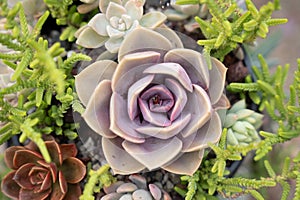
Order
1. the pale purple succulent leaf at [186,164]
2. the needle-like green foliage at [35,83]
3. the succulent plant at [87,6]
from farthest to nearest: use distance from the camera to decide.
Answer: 1. the succulent plant at [87,6]
2. the pale purple succulent leaf at [186,164]
3. the needle-like green foliage at [35,83]

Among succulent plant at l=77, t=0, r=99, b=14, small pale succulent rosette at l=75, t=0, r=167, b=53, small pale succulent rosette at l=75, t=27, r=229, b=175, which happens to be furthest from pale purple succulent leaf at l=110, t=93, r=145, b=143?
succulent plant at l=77, t=0, r=99, b=14

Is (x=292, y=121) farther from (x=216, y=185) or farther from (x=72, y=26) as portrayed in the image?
(x=72, y=26)

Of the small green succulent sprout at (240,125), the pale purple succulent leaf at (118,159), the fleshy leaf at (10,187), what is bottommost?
the fleshy leaf at (10,187)

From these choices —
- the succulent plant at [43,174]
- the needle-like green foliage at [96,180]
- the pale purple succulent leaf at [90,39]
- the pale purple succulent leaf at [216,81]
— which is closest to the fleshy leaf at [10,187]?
the succulent plant at [43,174]

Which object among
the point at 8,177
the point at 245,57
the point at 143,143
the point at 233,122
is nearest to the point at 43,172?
the point at 8,177

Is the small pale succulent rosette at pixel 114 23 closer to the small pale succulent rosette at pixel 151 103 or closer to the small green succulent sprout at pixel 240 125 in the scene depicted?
the small pale succulent rosette at pixel 151 103
